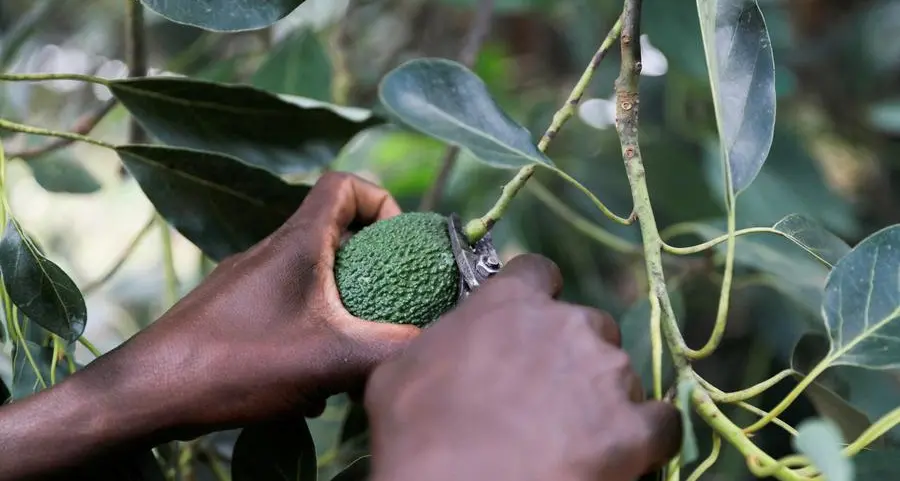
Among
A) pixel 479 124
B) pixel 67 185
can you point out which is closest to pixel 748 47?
pixel 479 124

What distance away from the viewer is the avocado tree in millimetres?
414

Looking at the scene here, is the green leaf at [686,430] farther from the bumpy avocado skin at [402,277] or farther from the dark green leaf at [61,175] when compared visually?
the dark green leaf at [61,175]

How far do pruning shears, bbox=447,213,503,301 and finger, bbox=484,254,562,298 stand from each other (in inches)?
1.2

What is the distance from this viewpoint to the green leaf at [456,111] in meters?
0.48

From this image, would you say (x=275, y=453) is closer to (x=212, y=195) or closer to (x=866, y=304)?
(x=212, y=195)

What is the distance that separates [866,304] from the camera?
0.42m

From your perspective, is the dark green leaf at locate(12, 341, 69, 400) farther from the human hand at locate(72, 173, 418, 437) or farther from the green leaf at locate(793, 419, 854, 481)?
the green leaf at locate(793, 419, 854, 481)

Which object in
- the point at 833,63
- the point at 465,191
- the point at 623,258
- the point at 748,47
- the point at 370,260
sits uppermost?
the point at 748,47

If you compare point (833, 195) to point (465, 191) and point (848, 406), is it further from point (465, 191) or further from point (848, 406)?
point (848, 406)

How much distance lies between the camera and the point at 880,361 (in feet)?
1.31

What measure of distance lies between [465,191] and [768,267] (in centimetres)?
62

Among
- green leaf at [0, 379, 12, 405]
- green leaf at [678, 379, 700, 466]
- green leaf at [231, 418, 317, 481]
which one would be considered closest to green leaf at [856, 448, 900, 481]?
green leaf at [678, 379, 700, 466]

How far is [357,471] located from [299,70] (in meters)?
0.46

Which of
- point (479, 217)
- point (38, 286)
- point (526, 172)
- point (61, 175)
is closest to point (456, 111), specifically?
point (526, 172)
